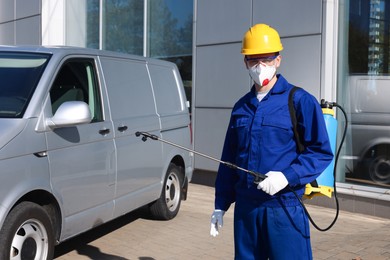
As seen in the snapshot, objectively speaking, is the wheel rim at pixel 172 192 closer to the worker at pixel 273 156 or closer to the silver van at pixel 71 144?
the silver van at pixel 71 144

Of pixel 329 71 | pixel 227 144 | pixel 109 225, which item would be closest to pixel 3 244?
pixel 227 144

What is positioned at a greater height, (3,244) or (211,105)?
(211,105)

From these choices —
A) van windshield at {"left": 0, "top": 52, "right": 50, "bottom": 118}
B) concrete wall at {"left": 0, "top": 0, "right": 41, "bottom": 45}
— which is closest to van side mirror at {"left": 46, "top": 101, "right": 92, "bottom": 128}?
van windshield at {"left": 0, "top": 52, "right": 50, "bottom": 118}

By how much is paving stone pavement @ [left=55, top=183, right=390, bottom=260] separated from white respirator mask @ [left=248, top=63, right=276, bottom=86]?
2.59 meters

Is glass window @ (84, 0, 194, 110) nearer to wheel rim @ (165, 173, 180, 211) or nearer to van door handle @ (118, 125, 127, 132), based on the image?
wheel rim @ (165, 173, 180, 211)

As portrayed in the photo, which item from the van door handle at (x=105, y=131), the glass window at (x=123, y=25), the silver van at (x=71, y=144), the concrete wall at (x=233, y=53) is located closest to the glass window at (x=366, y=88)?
the concrete wall at (x=233, y=53)

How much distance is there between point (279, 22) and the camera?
26.9 ft

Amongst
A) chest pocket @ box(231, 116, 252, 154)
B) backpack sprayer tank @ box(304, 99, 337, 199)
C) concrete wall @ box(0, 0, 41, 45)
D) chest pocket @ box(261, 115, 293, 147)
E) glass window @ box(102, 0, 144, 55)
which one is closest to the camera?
chest pocket @ box(261, 115, 293, 147)

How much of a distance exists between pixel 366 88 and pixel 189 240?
348 centimetres

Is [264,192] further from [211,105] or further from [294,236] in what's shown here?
[211,105]

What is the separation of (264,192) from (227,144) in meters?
0.51

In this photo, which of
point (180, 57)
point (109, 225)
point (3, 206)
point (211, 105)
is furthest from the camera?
point (180, 57)

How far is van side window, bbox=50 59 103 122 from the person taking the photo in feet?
16.0

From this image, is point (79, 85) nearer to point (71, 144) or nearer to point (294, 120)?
point (71, 144)
